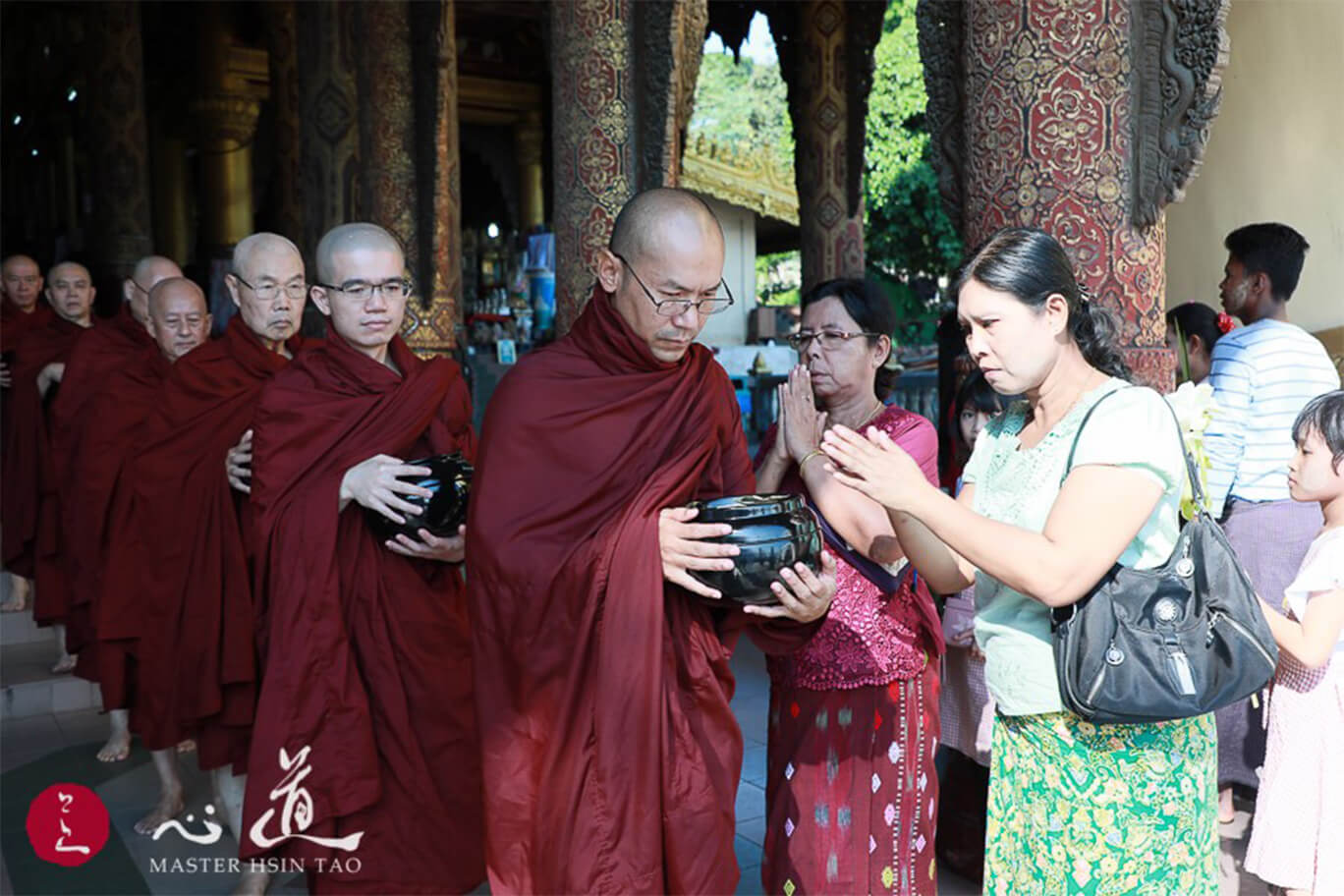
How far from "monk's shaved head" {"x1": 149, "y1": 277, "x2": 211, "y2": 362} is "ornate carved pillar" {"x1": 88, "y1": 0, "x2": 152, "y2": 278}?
5887 millimetres

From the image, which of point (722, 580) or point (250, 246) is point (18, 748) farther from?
point (722, 580)

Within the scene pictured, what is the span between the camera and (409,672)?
3.17 meters

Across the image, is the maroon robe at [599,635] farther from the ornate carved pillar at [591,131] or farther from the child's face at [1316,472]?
the ornate carved pillar at [591,131]

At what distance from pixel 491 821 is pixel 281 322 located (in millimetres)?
2149

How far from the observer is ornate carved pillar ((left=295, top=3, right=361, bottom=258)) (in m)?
7.27

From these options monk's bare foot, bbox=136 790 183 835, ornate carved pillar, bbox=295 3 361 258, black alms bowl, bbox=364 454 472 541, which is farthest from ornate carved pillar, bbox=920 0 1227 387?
ornate carved pillar, bbox=295 3 361 258

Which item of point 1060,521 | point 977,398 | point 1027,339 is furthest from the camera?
point 977,398

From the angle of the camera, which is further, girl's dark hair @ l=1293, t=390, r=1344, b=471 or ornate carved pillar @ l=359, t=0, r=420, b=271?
ornate carved pillar @ l=359, t=0, r=420, b=271

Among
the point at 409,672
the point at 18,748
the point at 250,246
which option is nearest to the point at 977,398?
the point at 409,672

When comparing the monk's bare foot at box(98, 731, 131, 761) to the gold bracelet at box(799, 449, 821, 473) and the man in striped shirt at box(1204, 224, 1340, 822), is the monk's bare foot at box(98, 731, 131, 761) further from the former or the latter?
the man in striped shirt at box(1204, 224, 1340, 822)

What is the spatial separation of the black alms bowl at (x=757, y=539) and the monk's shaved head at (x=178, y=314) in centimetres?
290

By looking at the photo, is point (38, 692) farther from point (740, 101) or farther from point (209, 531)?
point (740, 101)

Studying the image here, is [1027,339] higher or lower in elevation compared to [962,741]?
higher

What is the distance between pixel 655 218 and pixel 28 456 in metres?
5.12
